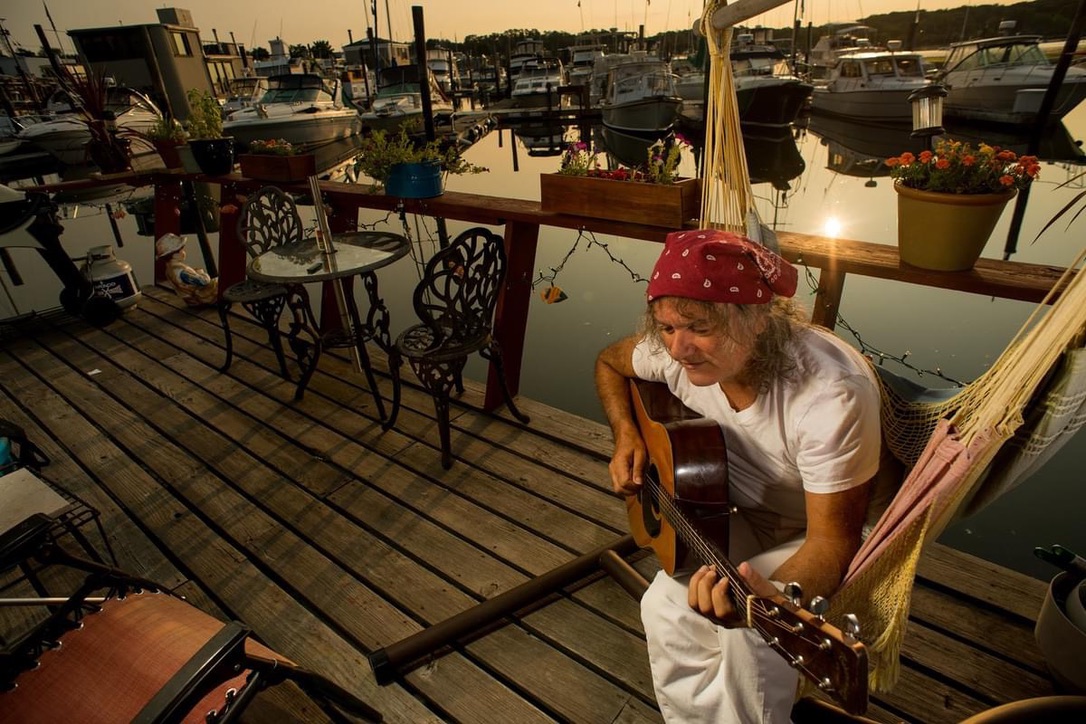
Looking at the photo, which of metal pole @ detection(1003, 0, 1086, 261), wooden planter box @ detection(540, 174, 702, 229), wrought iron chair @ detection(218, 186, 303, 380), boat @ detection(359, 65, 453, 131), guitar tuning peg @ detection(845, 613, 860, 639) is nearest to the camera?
guitar tuning peg @ detection(845, 613, 860, 639)

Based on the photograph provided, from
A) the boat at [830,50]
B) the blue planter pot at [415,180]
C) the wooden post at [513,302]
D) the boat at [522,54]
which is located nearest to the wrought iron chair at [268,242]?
the blue planter pot at [415,180]

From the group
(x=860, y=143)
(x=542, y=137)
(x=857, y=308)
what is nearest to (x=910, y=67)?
(x=860, y=143)

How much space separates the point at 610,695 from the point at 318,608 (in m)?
1.17

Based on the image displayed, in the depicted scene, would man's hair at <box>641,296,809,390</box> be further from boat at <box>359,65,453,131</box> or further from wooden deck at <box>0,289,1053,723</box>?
boat at <box>359,65,453,131</box>

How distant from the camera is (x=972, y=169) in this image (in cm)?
153

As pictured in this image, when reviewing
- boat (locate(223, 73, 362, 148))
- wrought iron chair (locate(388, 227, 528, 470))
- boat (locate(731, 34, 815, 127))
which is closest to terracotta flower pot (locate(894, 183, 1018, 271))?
wrought iron chair (locate(388, 227, 528, 470))

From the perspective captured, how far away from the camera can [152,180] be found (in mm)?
5023

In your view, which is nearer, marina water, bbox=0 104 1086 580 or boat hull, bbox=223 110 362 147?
marina water, bbox=0 104 1086 580

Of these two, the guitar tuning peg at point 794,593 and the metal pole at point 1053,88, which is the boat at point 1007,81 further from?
the guitar tuning peg at point 794,593

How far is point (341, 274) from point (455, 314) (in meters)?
0.66

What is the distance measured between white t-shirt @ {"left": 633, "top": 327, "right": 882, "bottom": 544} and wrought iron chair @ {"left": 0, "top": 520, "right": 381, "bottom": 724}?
1243mm

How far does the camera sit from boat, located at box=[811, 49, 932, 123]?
15.4 meters

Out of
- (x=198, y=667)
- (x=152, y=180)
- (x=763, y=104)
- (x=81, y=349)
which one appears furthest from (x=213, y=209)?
(x=763, y=104)

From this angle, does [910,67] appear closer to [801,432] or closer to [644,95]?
[644,95]
